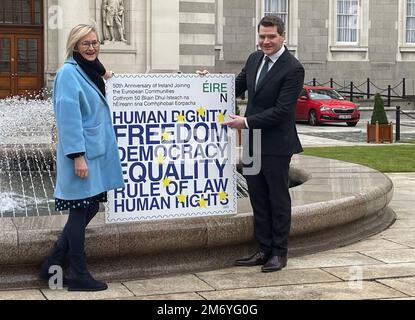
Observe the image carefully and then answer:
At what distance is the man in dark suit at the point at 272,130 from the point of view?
667cm

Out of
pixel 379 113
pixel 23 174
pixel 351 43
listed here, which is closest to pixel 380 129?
pixel 379 113

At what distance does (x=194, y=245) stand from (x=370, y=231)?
259 cm

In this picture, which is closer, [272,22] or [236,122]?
[272,22]

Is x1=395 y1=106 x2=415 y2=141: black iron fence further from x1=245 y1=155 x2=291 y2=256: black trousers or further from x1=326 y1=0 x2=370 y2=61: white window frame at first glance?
x1=245 y1=155 x2=291 y2=256: black trousers

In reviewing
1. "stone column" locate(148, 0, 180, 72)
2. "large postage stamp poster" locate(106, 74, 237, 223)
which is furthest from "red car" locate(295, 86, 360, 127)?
"large postage stamp poster" locate(106, 74, 237, 223)

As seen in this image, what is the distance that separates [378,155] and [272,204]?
37.7 ft

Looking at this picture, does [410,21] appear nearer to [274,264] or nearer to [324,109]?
[324,109]

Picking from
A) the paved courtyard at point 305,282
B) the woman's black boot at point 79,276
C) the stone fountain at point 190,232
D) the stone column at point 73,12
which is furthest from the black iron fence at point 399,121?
the woman's black boot at point 79,276

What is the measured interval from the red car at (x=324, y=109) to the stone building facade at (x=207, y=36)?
165 inches

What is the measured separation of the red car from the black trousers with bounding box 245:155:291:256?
77.1 ft

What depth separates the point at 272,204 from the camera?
22.6 ft

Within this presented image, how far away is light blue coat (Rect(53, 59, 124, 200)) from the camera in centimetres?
587

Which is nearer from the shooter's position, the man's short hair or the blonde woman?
the blonde woman
